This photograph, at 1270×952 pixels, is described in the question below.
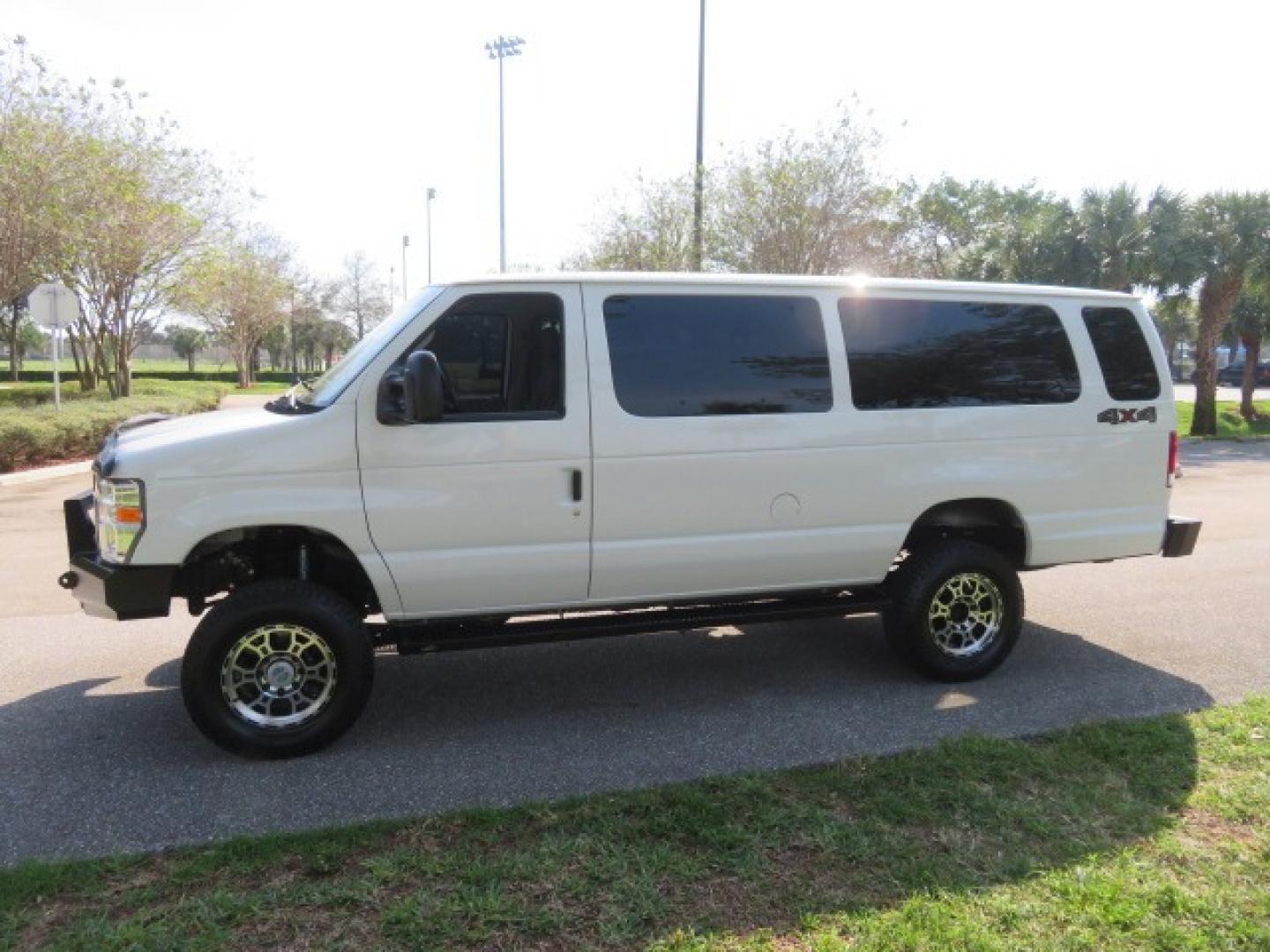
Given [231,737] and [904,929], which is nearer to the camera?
[904,929]

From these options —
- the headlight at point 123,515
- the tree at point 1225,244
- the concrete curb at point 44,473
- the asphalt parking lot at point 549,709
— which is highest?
the tree at point 1225,244

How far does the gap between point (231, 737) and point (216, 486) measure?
113 centimetres

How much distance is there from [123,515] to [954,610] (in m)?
4.22

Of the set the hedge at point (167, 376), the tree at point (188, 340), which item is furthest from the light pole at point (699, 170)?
the tree at point (188, 340)

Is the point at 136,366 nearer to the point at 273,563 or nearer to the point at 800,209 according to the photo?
the point at 800,209

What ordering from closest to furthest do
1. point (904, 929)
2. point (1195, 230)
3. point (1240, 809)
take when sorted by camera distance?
point (904, 929) < point (1240, 809) < point (1195, 230)

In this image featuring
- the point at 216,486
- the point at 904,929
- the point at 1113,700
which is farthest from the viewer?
the point at 1113,700

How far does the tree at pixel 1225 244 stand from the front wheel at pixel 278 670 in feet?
83.8

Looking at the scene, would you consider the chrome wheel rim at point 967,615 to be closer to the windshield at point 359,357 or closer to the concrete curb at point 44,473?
the windshield at point 359,357

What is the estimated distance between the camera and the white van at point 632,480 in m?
4.13

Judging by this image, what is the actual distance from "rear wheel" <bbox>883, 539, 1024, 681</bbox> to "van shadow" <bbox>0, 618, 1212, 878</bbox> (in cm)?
15

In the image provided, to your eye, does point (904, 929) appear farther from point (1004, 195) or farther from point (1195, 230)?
point (1004, 195)

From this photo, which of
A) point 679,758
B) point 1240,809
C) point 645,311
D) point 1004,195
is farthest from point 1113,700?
point 1004,195

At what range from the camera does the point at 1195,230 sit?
24.0 metres
